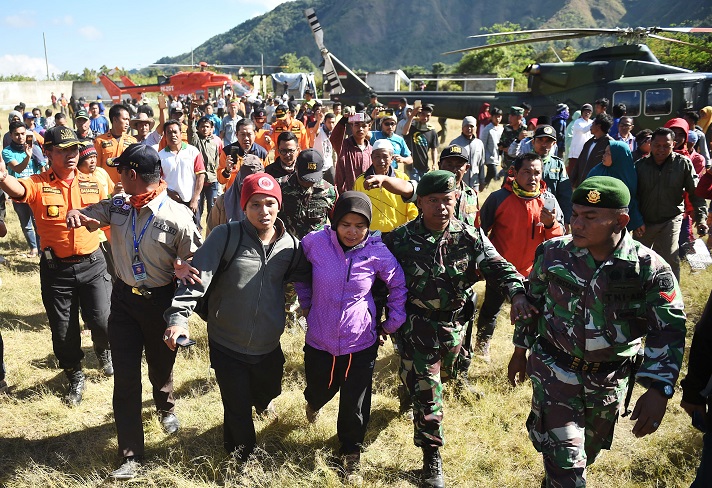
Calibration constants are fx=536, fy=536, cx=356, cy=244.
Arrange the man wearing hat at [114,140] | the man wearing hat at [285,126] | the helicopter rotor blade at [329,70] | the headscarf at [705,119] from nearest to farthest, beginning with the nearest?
the man wearing hat at [114,140], the man wearing hat at [285,126], the headscarf at [705,119], the helicopter rotor blade at [329,70]

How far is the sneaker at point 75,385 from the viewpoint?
173 inches

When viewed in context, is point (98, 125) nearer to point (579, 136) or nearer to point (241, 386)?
point (579, 136)

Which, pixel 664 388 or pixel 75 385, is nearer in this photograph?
pixel 664 388

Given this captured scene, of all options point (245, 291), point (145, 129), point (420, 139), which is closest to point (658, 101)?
point (420, 139)

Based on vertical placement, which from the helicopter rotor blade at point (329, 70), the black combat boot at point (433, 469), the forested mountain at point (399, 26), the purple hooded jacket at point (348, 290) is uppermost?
the forested mountain at point (399, 26)

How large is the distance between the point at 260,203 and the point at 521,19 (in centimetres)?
16600

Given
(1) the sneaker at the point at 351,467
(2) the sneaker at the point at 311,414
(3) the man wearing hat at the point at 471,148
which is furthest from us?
(3) the man wearing hat at the point at 471,148

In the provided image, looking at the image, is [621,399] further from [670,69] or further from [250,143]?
[670,69]

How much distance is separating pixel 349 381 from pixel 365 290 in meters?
0.59

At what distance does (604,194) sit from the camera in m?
2.51

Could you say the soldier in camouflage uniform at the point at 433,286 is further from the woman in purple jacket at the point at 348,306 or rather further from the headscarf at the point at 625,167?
the headscarf at the point at 625,167

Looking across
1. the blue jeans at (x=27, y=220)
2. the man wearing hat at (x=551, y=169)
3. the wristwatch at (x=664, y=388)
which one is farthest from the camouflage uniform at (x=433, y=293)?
the blue jeans at (x=27, y=220)

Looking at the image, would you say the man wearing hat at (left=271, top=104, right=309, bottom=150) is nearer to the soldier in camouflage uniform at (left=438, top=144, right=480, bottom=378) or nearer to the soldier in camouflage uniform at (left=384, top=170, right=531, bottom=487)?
the soldier in camouflage uniform at (left=438, top=144, right=480, bottom=378)

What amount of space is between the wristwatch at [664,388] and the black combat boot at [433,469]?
1.48 metres
